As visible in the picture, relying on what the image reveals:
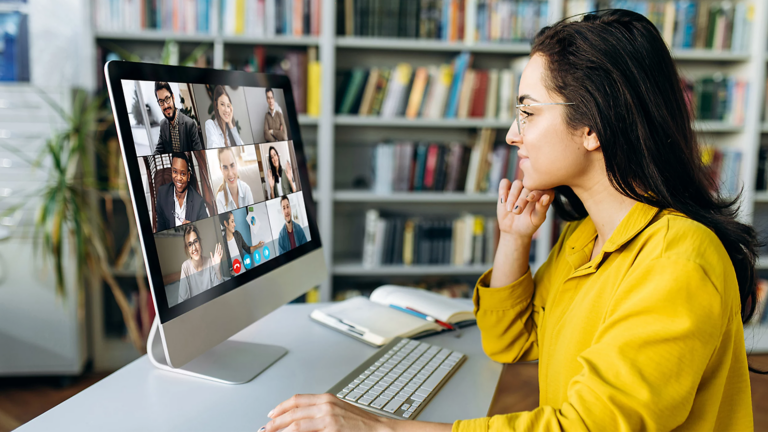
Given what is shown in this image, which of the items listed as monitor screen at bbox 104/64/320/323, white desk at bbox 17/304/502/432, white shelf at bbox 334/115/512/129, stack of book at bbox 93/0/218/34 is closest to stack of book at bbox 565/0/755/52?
white shelf at bbox 334/115/512/129

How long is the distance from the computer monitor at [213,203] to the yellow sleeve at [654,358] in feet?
1.73

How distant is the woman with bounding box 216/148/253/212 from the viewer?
Result: 3.00ft

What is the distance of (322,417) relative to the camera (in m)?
0.73

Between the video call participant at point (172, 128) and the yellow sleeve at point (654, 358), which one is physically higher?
the video call participant at point (172, 128)

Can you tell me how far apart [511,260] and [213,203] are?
0.57 metres

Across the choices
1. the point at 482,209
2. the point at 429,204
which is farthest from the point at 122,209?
the point at 482,209

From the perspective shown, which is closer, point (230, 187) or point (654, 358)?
point (654, 358)

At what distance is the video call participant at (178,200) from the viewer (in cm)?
81

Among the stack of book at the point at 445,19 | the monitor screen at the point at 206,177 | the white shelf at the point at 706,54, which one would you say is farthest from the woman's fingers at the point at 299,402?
the white shelf at the point at 706,54

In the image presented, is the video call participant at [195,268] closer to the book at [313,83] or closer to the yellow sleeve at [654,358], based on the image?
the yellow sleeve at [654,358]

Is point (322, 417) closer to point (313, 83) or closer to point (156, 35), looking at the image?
point (313, 83)

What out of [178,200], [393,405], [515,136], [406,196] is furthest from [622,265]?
[406,196]

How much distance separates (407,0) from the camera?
263 centimetres

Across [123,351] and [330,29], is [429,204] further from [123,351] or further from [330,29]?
[123,351]
